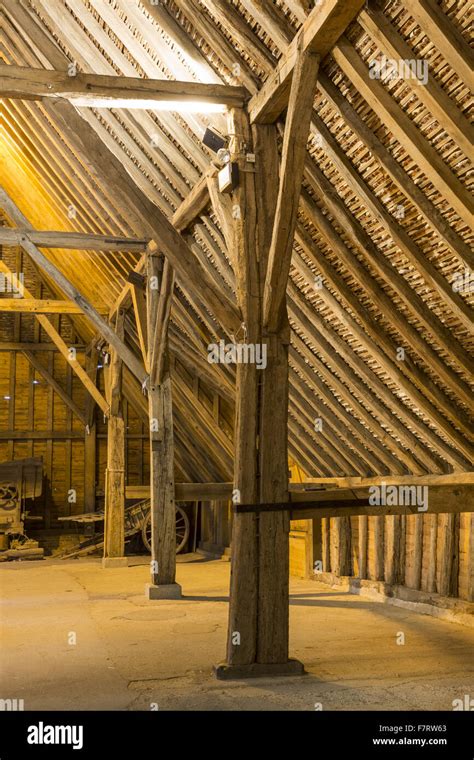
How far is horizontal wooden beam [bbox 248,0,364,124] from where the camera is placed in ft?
13.9

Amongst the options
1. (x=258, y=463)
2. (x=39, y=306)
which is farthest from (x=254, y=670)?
(x=39, y=306)

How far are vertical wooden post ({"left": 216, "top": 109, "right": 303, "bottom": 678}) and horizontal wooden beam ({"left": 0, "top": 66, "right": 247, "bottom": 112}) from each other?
0.45m

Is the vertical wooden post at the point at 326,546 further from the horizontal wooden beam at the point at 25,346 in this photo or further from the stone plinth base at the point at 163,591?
the horizontal wooden beam at the point at 25,346

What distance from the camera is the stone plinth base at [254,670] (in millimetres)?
4844

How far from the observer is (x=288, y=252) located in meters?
4.93

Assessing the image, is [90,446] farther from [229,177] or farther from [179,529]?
[229,177]

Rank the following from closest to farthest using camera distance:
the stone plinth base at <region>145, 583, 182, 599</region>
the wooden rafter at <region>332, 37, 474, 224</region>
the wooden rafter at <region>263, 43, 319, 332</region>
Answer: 1. the wooden rafter at <region>332, 37, 474, 224</region>
2. the wooden rafter at <region>263, 43, 319, 332</region>
3. the stone plinth base at <region>145, 583, 182, 599</region>

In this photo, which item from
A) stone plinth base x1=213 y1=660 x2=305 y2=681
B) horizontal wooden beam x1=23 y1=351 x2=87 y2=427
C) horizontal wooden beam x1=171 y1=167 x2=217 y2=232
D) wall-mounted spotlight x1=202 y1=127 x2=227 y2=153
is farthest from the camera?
horizontal wooden beam x1=23 y1=351 x2=87 y2=427

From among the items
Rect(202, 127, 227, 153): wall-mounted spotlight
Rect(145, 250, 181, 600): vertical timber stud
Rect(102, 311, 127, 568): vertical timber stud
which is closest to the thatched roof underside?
Rect(202, 127, 227, 153): wall-mounted spotlight

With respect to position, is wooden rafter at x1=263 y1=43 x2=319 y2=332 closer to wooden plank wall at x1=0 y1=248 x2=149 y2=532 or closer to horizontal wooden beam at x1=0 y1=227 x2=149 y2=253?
horizontal wooden beam at x1=0 y1=227 x2=149 y2=253

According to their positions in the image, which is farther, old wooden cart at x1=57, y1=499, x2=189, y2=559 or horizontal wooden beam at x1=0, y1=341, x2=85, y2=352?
horizontal wooden beam at x1=0, y1=341, x2=85, y2=352

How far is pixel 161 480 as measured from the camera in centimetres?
808

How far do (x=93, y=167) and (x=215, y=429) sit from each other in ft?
20.3

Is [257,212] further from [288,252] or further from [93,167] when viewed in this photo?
[93,167]
